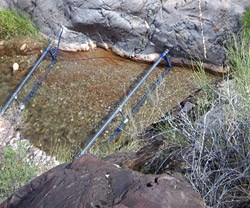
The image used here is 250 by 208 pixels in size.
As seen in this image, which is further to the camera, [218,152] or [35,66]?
[35,66]

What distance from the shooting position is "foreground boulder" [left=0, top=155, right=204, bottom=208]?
5.92 ft

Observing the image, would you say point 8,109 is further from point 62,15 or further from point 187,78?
point 187,78

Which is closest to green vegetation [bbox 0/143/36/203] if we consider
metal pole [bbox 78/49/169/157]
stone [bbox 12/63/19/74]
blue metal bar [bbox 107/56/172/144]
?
metal pole [bbox 78/49/169/157]

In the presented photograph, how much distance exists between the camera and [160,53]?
6113mm

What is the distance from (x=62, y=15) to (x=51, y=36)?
327mm

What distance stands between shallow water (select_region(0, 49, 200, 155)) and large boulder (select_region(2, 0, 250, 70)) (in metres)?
0.22

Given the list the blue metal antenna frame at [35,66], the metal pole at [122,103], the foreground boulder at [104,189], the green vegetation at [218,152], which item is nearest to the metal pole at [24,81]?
the blue metal antenna frame at [35,66]

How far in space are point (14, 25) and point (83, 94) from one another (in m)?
1.62

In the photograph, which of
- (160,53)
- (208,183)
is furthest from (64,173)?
(160,53)

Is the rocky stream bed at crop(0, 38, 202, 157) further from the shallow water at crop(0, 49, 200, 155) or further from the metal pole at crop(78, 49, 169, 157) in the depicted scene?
the metal pole at crop(78, 49, 169, 157)

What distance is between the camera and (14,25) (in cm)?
632

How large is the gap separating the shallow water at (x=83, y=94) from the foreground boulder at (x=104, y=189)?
8.72ft

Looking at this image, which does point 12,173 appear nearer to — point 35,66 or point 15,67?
point 35,66

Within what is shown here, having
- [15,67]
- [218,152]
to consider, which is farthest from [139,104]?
[218,152]
